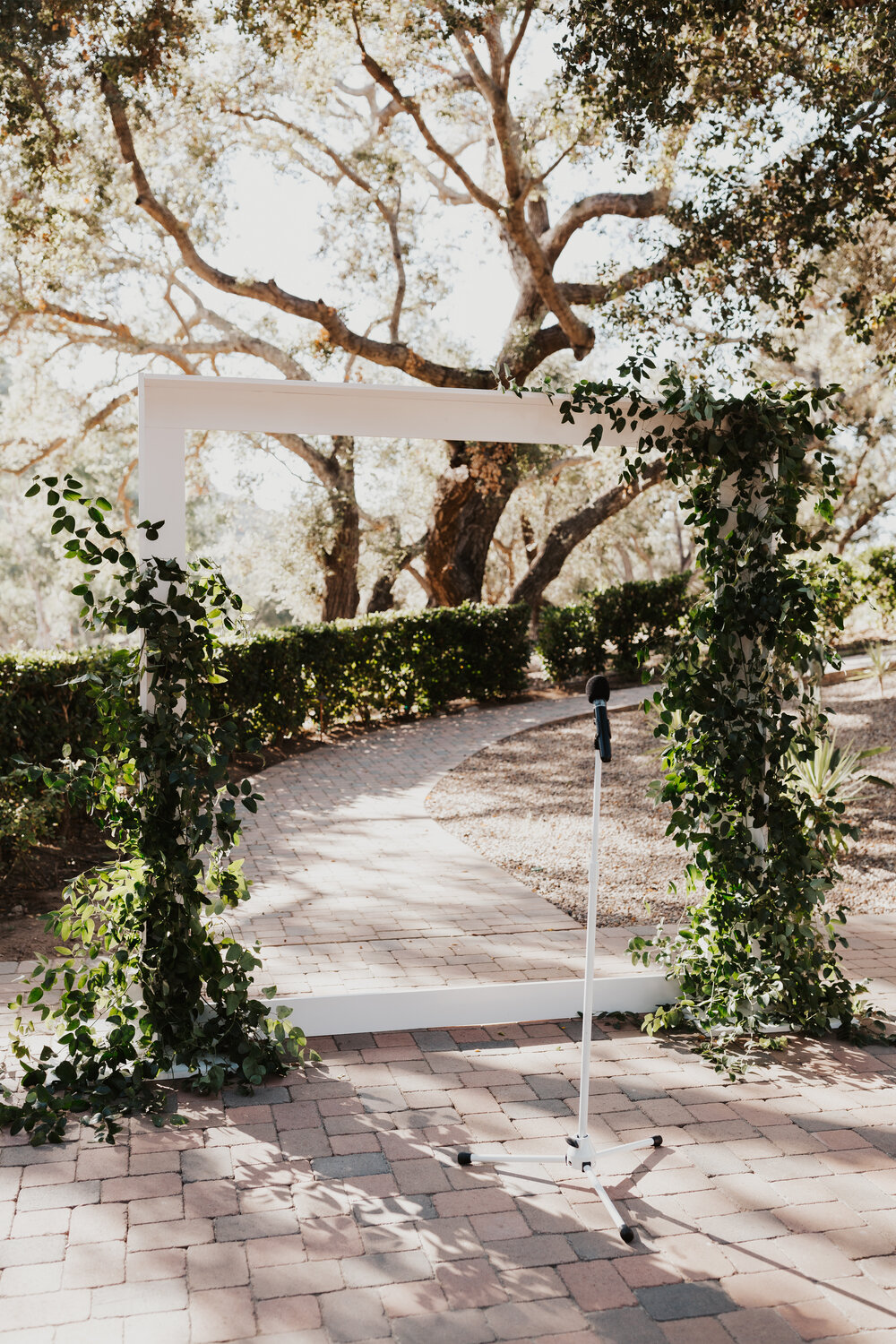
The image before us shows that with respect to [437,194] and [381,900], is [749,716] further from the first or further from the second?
[437,194]

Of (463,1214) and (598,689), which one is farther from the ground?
(598,689)

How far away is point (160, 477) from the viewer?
3469mm

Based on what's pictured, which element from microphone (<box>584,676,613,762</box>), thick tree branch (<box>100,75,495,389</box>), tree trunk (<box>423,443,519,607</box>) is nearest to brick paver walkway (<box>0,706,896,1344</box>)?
microphone (<box>584,676,613,762</box>)

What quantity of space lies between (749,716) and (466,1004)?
4.97 ft

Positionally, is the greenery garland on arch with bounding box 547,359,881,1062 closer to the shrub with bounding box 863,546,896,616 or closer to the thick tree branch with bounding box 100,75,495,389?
the thick tree branch with bounding box 100,75,495,389

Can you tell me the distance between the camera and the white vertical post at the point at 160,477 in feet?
11.3

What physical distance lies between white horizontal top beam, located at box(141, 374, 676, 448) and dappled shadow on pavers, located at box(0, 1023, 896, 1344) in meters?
2.22

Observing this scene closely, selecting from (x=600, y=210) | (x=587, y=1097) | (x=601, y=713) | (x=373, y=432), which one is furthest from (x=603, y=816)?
(x=600, y=210)

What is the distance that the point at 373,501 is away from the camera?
20.5 m

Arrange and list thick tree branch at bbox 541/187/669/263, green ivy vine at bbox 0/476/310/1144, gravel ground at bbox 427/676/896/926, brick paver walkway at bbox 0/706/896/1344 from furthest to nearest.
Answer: thick tree branch at bbox 541/187/669/263
gravel ground at bbox 427/676/896/926
green ivy vine at bbox 0/476/310/1144
brick paver walkway at bbox 0/706/896/1344

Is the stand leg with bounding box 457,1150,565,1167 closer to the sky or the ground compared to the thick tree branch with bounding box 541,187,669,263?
closer to the ground

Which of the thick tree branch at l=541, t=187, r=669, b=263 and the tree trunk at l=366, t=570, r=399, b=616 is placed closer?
the thick tree branch at l=541, t=187, r=669, b=263

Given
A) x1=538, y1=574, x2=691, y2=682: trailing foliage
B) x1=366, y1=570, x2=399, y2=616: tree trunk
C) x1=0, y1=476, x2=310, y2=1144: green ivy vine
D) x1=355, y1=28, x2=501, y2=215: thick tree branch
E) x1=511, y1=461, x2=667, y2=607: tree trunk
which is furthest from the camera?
x1=366, y1=570, x2=399, y2=616: tree trunk

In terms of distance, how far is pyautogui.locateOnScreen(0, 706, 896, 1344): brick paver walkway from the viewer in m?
2.41
